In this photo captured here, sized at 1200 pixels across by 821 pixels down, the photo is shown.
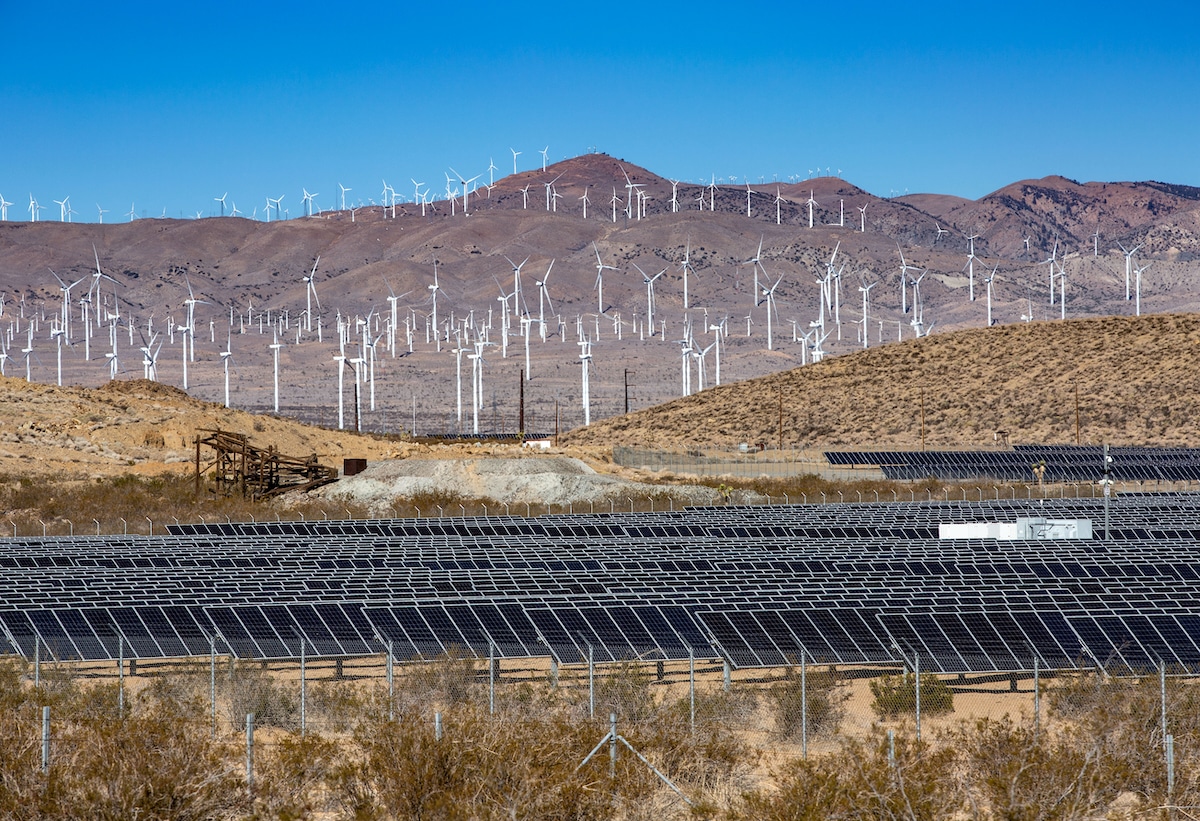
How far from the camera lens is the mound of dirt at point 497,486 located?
66.7 metres

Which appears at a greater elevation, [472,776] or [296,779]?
[472,776]

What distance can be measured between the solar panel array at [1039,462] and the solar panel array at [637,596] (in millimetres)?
23892

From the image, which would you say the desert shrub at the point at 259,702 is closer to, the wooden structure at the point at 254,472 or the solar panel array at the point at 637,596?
the solar panel array at the point at 637,596

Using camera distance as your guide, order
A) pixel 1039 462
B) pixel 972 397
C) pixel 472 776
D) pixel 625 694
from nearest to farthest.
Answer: pixel 472 776
pixel 625 694
pixel 1039 462
pixel 972 397

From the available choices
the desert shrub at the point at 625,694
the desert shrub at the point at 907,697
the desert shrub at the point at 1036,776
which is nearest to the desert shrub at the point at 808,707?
the desert shrub at the point at 907,697

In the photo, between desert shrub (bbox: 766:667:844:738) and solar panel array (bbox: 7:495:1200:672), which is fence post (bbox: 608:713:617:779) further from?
solar panel array (bbox: 7:495:1200:672)

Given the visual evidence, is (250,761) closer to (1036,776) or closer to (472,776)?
(472,776)

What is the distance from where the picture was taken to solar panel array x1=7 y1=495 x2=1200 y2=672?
79.0 feet

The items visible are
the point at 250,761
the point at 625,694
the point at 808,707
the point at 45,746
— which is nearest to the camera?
the point at 45,746

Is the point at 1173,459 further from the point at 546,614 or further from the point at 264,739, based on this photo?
the point at 264,739

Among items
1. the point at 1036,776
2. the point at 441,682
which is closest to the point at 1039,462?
the point at 441,682

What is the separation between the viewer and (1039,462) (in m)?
75.4

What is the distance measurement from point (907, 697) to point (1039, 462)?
5661 centimetres

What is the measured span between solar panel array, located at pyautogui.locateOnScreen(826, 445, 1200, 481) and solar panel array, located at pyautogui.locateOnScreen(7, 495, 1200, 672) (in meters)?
23.9
